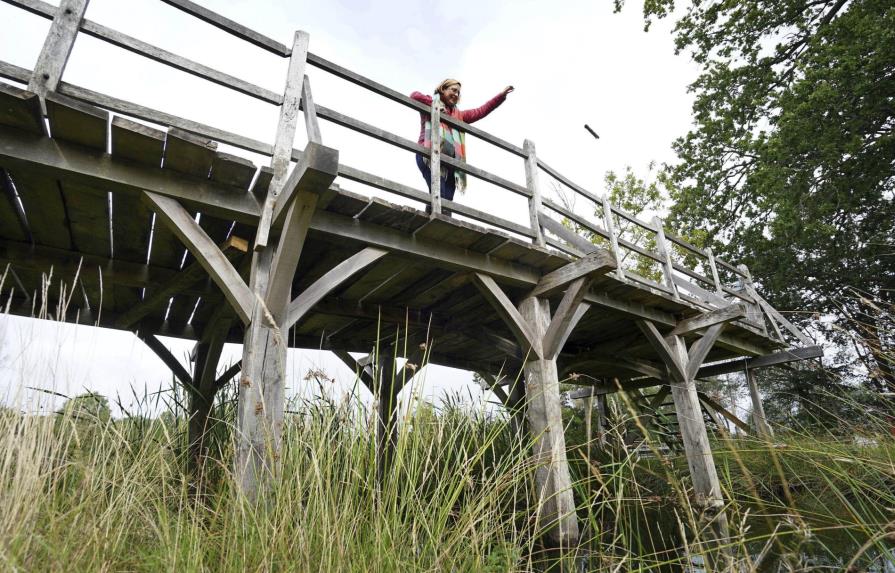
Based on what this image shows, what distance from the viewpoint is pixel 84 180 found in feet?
8.79

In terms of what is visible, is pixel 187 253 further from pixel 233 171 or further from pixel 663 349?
pixel 663 349

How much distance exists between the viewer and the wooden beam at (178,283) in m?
3.32

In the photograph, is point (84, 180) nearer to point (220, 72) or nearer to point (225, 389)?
point (220, 72)

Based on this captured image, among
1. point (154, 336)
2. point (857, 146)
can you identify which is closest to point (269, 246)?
point (154, 336)

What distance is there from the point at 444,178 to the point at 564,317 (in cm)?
162

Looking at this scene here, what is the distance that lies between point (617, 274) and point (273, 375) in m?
3.56

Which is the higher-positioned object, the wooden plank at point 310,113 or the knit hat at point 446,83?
the knit hat at point 446,83

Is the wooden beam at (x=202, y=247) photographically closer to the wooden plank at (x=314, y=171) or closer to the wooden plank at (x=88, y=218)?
the wooden plank at (x=88, y=218)

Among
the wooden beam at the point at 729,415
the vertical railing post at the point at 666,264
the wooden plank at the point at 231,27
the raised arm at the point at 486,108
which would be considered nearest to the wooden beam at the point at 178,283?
the wooden plank at the point at 231,27

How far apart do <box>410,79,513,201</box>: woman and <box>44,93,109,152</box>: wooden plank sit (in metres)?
2.21

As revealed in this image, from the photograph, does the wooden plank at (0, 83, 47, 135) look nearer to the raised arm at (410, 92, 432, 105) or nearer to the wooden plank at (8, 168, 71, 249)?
the wooden plank at (8, 168, 71, 249)

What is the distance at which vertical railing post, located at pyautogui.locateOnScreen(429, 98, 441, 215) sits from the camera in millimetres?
3740

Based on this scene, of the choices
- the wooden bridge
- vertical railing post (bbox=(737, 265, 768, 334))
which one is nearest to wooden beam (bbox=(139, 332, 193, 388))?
the wooden bridge

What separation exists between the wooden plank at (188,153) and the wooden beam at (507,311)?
6.95 feet
